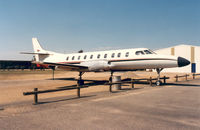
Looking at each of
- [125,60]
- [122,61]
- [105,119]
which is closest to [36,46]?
[122,61]

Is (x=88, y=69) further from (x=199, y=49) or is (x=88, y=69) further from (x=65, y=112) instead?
(x=199, y=49)

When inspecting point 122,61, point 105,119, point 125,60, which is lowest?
point 105,119

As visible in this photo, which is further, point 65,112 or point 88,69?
point 88,69

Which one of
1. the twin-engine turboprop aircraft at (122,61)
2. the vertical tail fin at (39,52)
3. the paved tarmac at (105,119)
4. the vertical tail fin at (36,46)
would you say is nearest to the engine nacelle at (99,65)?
the twin-engine turboprop aircraft at (122,61)

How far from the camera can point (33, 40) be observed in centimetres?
2948

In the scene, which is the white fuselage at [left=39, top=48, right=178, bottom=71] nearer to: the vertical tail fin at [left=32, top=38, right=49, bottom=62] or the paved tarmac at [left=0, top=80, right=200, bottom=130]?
the vertical tail fin at [left=32, top=38, right=49, bottom=62]

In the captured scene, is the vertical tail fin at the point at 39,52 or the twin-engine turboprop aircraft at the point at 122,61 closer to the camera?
the twin-engine turboprop aircraft at the point at 122,61

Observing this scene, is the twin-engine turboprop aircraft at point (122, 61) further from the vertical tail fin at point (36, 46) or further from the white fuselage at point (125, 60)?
the vertical tail fin at point (36, 46)

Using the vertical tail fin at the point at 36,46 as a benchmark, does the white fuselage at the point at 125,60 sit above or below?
below

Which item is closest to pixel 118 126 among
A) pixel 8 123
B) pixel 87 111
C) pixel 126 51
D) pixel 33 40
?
pixel 87 111

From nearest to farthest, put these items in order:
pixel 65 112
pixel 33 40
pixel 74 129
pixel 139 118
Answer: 1. pixel 74 129
2. pixel 139 118
3. pixel 65 112
4. pixel 33 40

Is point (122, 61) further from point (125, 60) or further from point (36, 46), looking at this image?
point (36, 46)

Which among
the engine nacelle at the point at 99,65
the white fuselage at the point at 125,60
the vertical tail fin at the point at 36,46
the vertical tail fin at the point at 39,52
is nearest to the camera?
the white fuselage at the point at 125,60

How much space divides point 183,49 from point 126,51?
43.3m
